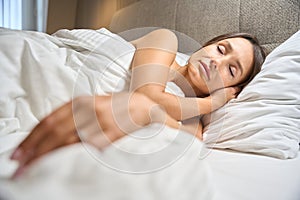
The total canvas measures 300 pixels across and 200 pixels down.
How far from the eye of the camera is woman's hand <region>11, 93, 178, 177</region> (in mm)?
276

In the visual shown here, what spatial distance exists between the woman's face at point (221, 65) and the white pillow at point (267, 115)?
0.18 ft

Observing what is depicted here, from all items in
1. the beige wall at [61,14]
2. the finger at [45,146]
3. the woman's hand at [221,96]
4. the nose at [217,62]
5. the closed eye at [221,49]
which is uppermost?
the finger at [45,146]

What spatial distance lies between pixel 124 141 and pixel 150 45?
58cm

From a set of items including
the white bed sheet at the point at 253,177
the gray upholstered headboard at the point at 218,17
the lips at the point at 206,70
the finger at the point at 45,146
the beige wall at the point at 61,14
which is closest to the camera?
the finger at the point at 45,146

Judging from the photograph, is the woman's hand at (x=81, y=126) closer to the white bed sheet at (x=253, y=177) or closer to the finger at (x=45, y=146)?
the finger at (x=45, y=146)

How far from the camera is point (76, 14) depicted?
268cm

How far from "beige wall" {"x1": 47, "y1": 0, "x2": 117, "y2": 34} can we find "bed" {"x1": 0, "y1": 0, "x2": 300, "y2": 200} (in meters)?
1.30

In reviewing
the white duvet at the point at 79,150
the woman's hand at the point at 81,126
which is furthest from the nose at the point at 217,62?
the woman's hand at the point at 81,126

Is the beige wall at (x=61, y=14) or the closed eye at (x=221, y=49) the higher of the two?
the closed eye at (x=221, y=49)

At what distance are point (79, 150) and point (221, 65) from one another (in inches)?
27.4

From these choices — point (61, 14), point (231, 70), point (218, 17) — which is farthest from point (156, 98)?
point (61, 14)

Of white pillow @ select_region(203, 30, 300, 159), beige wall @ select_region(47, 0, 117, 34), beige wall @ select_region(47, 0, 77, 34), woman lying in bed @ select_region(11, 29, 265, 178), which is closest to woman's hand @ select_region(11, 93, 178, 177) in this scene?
woman lying in bed @ select_region(11, 29, 265, 178)

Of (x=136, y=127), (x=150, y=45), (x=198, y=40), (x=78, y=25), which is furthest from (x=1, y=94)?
(x=78, y=25)

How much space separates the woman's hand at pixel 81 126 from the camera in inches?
10.9
